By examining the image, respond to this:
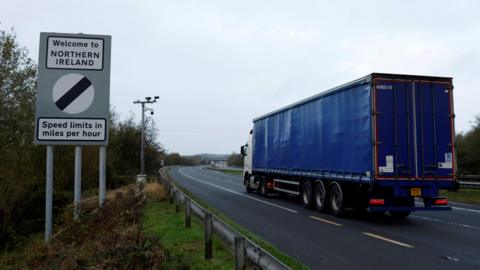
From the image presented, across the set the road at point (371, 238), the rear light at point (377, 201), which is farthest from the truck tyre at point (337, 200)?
the rear light at point (377, 201)

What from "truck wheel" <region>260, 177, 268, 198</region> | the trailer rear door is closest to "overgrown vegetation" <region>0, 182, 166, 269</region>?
the trailer rear door

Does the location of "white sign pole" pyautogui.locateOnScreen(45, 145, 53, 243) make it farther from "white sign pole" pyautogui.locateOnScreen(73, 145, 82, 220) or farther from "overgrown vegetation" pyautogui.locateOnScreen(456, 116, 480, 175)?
"overgrown vegetation" pyautogui.locateOnScreen(456, 116, 480, 175)

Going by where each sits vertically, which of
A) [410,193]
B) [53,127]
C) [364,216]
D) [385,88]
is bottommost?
[364,216]

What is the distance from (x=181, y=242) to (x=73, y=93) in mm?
4226

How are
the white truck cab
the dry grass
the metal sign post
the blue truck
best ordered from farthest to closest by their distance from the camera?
1. the white truck cab
2. the dry grass
3. the blue truck
4. the metal sign post

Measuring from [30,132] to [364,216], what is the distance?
1347cm

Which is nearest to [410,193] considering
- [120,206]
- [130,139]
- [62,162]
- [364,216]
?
[364,216]

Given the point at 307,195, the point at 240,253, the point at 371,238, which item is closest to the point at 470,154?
the point at 307,195

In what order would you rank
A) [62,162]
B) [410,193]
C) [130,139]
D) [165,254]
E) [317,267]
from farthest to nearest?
1. [130,139]
2. [62,162]
3. [410,193]
4. [317,267]
5. [165,254]

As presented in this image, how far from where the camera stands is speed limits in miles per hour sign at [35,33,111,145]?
226 inches

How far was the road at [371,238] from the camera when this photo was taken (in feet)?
25.9

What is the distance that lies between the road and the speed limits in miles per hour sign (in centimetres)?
432

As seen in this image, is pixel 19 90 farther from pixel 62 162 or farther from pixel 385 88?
pixel 385 88

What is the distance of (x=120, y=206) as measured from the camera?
9.18m
